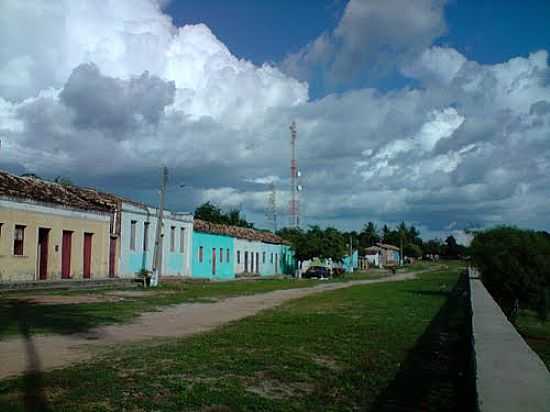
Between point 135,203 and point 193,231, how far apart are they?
899 cm

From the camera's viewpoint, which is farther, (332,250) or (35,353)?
(332,250)

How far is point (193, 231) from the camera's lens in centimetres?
4644

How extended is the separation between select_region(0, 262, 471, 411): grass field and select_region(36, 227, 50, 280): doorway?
699 inches

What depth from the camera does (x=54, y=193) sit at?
3169cm

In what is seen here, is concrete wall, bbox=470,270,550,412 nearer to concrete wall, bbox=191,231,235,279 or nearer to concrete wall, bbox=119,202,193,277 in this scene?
concrete wall, bbox=119,202,193,277

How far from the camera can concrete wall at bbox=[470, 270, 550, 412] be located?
4.30 m

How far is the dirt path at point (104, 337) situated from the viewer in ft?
30.4

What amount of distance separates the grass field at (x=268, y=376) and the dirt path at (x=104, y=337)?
0.65 m

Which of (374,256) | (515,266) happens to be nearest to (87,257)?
(515,266)

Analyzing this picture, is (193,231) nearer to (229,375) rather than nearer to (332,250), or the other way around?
(332,250)

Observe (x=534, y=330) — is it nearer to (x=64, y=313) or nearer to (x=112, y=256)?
(x=64, y=313)

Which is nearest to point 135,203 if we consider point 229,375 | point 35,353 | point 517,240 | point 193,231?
point 193,231

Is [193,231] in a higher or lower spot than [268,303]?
higher

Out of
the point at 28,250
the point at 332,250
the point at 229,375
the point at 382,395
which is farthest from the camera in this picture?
the point at 332,250
